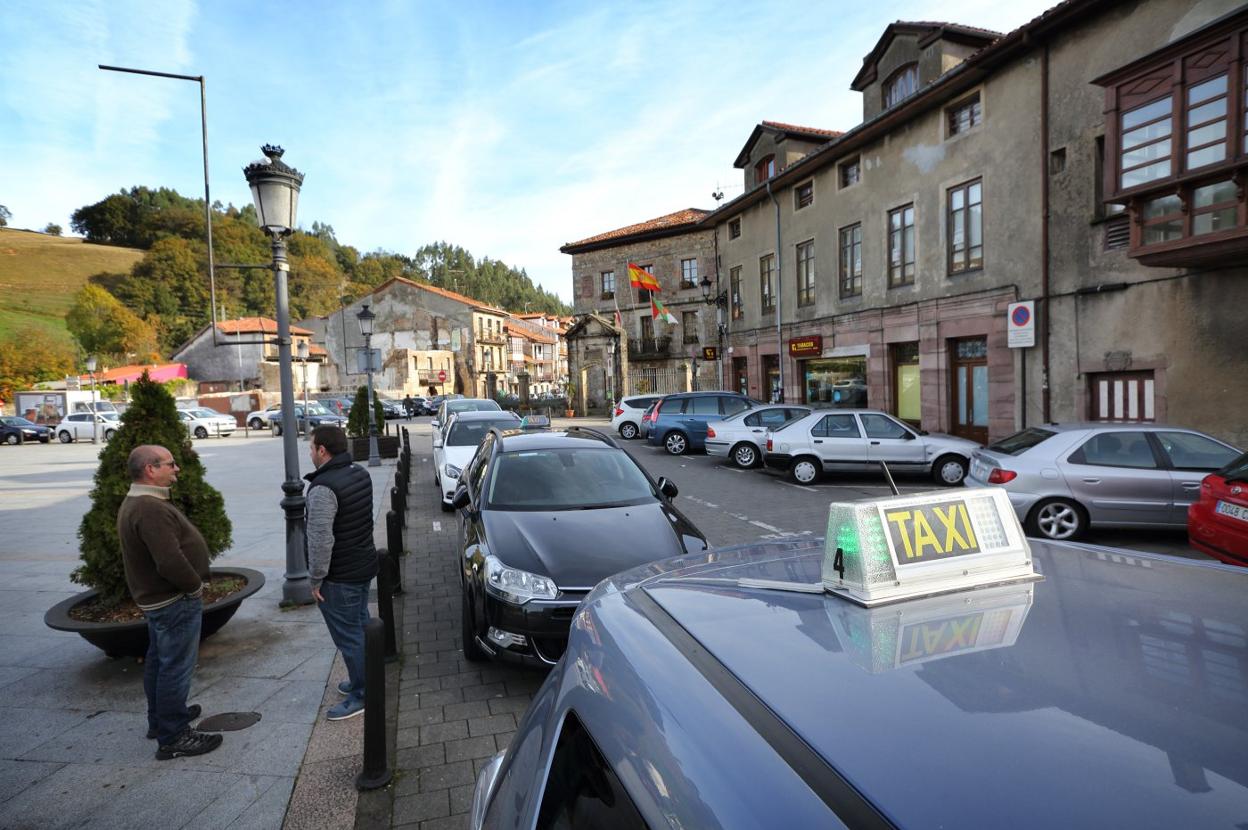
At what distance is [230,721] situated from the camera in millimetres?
4250

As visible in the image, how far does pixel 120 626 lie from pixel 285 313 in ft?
10.8

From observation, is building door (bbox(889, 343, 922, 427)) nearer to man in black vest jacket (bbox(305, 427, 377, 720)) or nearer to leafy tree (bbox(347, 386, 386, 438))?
leafy tree (bbox(347, 386, 386, 438))

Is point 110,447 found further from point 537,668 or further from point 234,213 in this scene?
point 234,213

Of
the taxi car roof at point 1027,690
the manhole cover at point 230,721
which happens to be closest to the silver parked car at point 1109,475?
the taxi car roof at point 1027,690

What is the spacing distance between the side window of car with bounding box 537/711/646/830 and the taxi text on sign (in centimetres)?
84

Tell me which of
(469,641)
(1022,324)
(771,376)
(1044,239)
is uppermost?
(1044,239)

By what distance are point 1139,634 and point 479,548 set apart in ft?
14.3

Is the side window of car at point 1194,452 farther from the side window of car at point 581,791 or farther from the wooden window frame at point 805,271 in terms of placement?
the wooden window frame at point 805,271

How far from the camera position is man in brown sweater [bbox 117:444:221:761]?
12.4 feet

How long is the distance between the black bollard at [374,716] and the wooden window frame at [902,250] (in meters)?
18.6

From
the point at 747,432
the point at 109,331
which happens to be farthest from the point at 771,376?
the point at 109,331

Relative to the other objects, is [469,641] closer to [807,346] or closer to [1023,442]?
[1023,442]

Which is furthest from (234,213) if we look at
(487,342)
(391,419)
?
(391,419)

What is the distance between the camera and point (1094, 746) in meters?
1.02
